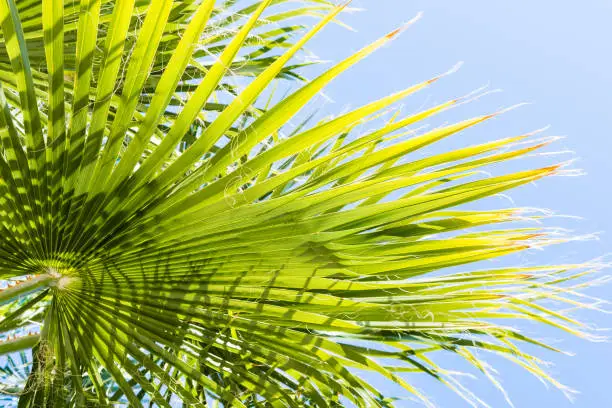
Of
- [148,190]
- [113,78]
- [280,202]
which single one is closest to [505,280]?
[280,202]

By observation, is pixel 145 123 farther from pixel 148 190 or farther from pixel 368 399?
pixel 368 399

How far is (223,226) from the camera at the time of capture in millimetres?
1206

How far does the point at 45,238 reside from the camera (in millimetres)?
1310

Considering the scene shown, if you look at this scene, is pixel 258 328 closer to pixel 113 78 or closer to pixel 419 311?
pixel 419 311

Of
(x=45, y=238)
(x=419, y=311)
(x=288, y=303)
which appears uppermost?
(x=419, y=311)

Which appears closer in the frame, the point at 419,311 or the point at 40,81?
the point at 419,311

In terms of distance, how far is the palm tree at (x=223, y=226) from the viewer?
3.69 feet

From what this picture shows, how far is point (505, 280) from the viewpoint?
51.0 inches

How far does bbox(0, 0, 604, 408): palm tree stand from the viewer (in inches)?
44.3

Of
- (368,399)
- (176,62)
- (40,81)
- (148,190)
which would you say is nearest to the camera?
(176,62)

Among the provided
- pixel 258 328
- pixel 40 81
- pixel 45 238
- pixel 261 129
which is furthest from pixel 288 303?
pixel 40 81

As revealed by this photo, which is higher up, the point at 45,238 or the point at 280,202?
the point at 280,202

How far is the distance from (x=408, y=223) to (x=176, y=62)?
0.53 metres

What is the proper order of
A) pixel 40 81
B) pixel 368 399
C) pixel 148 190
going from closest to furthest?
pixel 148 190, pixel 368 399, pixel 40 81
